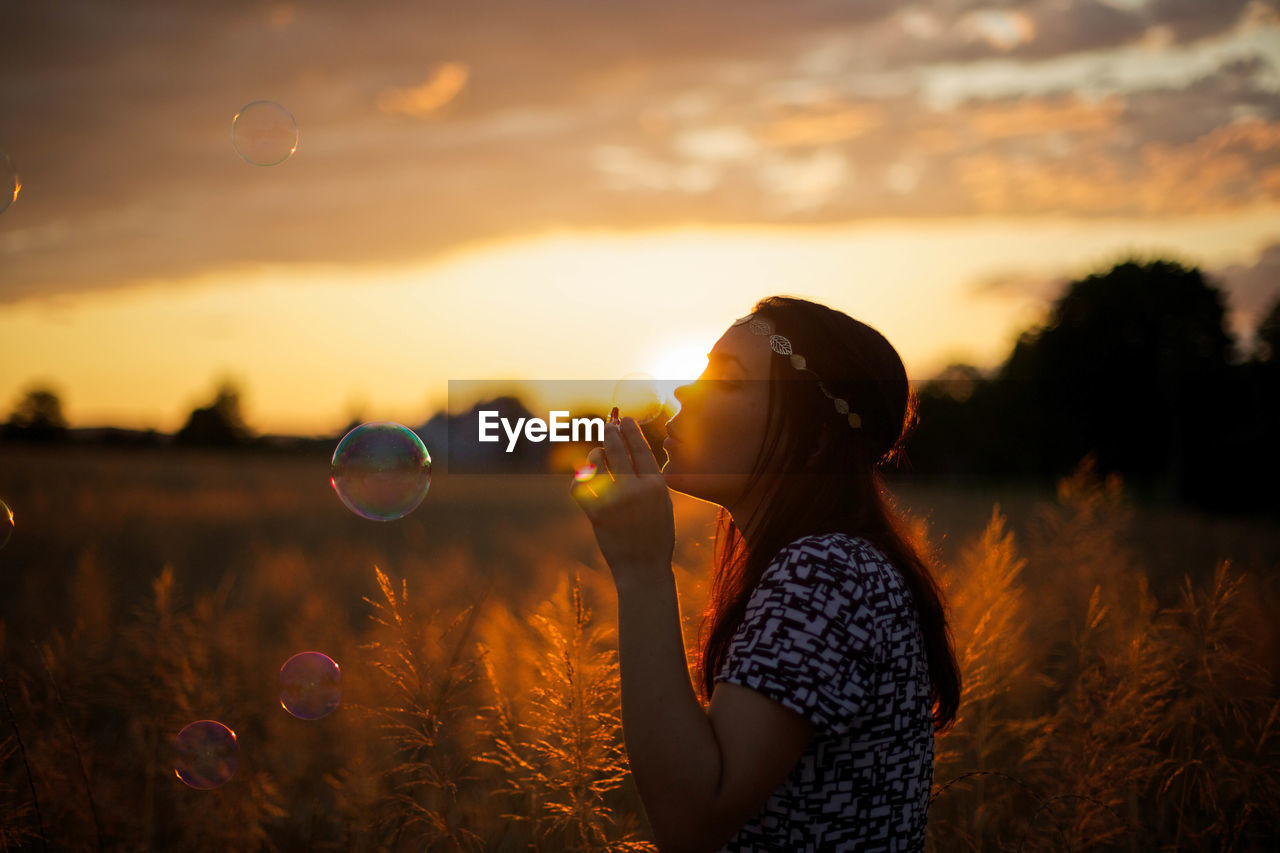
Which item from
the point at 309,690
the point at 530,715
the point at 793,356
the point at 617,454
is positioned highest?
the point at 793,356

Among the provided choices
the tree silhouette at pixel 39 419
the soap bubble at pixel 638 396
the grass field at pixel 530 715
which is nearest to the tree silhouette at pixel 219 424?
the tree silhouette at pixel 39 419

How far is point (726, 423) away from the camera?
6.13ft

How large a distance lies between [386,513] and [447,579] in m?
2.89

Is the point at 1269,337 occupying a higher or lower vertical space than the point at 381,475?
higher

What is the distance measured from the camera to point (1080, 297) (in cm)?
4181

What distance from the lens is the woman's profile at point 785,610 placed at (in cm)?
141

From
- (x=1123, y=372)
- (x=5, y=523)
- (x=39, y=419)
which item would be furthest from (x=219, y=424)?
(x=5, y=523)

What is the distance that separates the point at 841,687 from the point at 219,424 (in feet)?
222

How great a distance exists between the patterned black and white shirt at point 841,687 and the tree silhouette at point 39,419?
5929 centimetres

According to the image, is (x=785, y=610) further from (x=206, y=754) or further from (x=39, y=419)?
(x=39, y=419)

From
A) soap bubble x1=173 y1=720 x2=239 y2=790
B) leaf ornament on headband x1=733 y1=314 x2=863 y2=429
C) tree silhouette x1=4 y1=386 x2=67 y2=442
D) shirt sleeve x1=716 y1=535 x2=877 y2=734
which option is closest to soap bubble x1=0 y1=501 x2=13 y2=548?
soap bubble x1=173 y1=720 x2=239 y2=790

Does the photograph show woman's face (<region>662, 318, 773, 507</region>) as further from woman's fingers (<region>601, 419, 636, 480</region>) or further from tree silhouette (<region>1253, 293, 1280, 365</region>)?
tree silhouette (<region>1253, 293, 1280, 365</region>)

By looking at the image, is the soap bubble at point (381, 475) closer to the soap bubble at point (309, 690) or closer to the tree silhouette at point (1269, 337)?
the soap bubble at point (309, 690)

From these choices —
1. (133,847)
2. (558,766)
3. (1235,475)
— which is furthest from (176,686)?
(1235,475)
